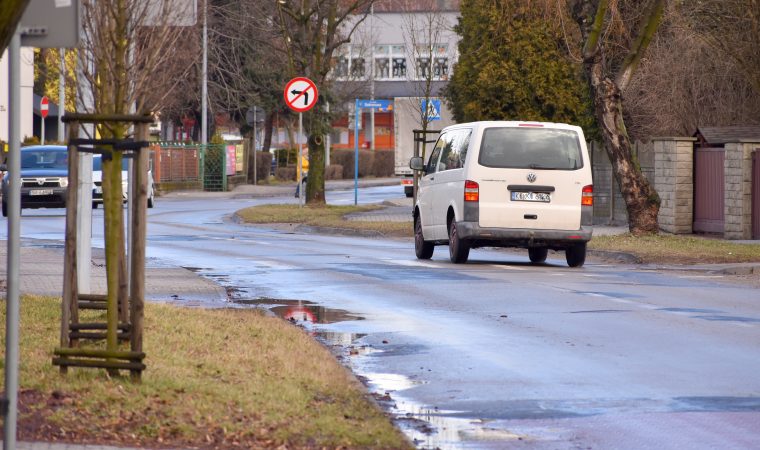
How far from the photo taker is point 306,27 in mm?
39406

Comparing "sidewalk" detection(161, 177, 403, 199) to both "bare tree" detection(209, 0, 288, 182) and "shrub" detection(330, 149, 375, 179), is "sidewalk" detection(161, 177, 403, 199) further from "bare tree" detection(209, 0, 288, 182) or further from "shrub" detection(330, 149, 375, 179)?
"shrub" detection(330, 149, 375, 179)

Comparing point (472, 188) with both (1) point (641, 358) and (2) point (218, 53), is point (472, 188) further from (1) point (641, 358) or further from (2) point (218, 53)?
(2) point (218, 53)

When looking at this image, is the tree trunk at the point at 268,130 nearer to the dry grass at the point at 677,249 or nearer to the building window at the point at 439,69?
the building window at the point at 439,69

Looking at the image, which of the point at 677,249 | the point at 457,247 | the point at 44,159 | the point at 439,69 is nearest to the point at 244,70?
the point at 439,69

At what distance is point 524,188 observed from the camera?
2005 centimetres

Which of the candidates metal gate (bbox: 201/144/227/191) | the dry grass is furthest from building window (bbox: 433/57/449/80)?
the dry grass

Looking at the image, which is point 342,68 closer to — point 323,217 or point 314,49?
point 314,49

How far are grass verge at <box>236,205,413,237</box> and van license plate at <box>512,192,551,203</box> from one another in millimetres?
8398

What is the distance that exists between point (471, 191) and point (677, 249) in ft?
15.0

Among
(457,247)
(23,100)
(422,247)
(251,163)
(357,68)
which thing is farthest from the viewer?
(357,68)

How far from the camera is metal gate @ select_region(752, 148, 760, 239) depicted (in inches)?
1053

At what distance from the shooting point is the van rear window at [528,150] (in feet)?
65.9

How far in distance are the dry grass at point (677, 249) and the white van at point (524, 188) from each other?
7.20ft

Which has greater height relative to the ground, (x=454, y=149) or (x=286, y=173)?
(x=454, y=149)
